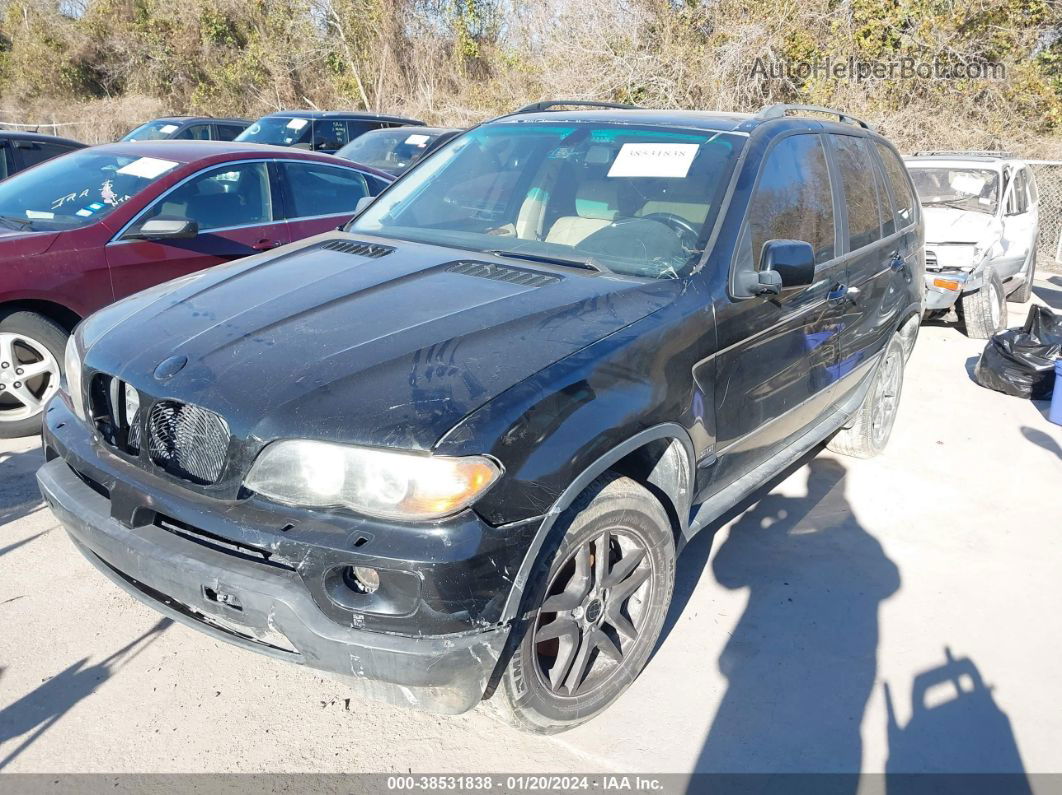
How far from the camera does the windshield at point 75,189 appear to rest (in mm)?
4922

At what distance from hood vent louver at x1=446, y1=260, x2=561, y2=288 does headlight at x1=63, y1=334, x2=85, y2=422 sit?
1293 millimetres

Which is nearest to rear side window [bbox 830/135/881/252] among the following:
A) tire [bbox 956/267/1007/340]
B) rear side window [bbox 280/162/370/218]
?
rear side window [bbox 280/162/370/218]

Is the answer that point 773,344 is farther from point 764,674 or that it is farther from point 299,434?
point 299,434

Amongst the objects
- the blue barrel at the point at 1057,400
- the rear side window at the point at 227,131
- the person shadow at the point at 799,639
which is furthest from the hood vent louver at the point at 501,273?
the rear side window at the point at 227,131

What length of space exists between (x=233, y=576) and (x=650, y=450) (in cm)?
134

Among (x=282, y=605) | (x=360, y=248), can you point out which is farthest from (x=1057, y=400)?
(x=282, y=605)

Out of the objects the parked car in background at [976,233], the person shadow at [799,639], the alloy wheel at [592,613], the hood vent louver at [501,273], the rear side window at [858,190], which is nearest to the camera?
the alloy wheel at [592,613]

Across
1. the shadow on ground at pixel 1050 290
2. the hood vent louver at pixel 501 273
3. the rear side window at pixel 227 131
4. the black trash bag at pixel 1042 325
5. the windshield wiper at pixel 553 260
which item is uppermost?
the windshield wiper at pixel 553 260

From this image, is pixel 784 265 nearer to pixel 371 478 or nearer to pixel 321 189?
pixel 371 478

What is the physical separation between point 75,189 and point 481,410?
4237 mm

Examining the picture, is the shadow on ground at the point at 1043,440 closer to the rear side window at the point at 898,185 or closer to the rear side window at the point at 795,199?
the rear side window at the point at 898,185

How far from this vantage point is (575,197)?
3486 mm

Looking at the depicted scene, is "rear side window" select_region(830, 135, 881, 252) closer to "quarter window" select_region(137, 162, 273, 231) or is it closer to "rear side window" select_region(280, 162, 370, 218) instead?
"rear side window" select_region(280, 162, 370, 218)

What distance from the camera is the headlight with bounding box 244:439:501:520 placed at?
2.09 m
